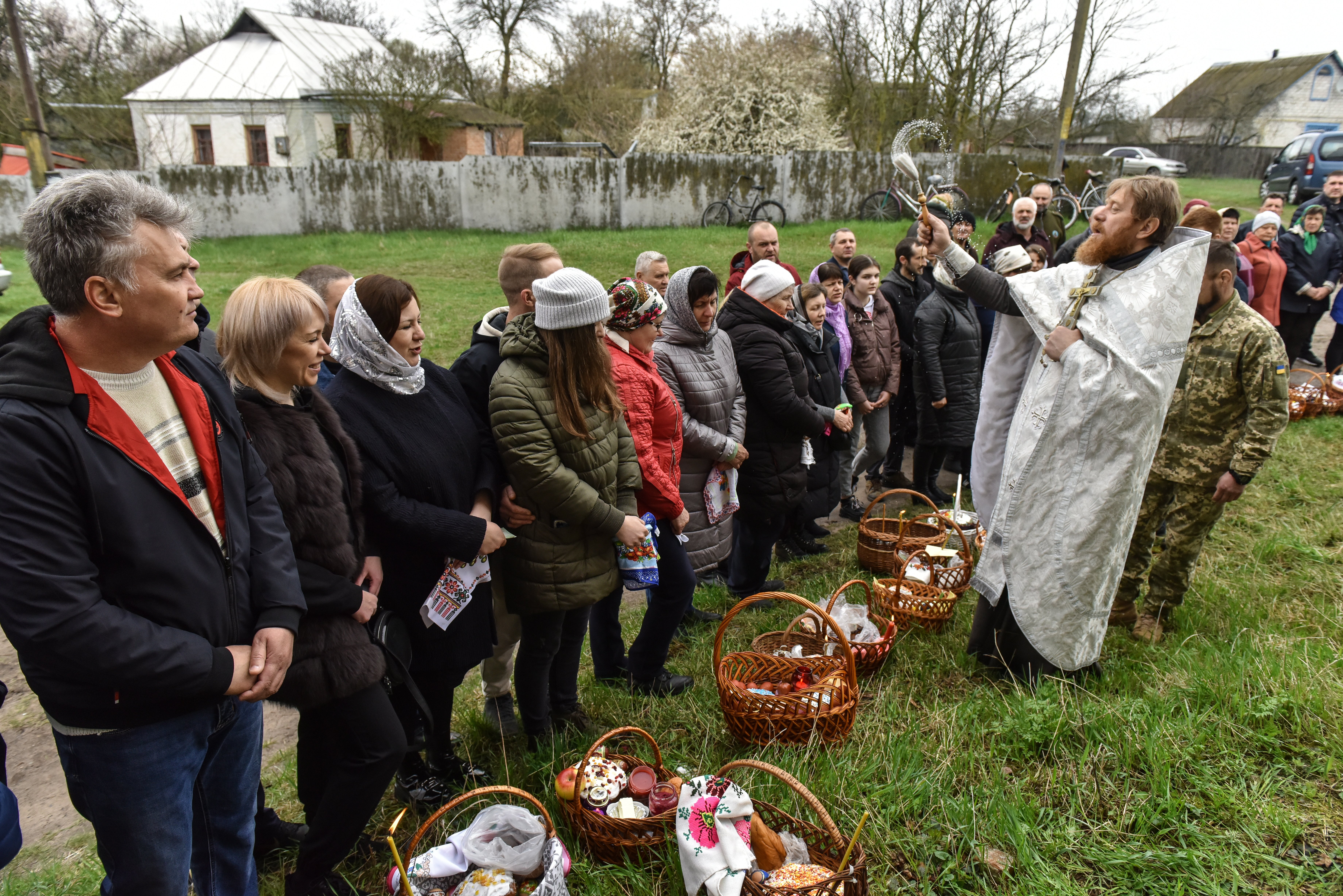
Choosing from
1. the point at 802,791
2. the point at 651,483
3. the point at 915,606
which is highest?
the point at 651,483

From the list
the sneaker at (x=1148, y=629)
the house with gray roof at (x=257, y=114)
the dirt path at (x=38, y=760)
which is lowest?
the dirt path at (x=38, y=760)

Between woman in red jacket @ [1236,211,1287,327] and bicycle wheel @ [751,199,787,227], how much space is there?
1005 centimetres

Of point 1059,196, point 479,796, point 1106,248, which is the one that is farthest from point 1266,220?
point 479,796

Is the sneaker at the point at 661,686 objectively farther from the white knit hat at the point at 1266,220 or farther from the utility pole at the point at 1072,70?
the utility pole at the point at 1072,70

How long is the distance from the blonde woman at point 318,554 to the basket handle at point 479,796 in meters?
0.21

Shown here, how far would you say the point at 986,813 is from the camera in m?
2.52

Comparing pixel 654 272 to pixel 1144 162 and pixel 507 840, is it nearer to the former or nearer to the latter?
pixel 507 840

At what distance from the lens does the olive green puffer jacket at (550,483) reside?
8.64 ft

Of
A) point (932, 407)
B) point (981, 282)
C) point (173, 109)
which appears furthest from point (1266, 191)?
point (173, 109)

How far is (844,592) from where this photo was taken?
13.4ft

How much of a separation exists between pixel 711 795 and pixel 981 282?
7.44 ft

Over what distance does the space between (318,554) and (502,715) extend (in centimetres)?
140

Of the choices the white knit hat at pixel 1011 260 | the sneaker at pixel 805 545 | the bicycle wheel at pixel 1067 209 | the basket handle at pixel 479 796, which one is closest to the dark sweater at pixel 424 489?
→ the basket handle at pixel 479 796

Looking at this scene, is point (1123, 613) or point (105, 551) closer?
point (105, 551)
